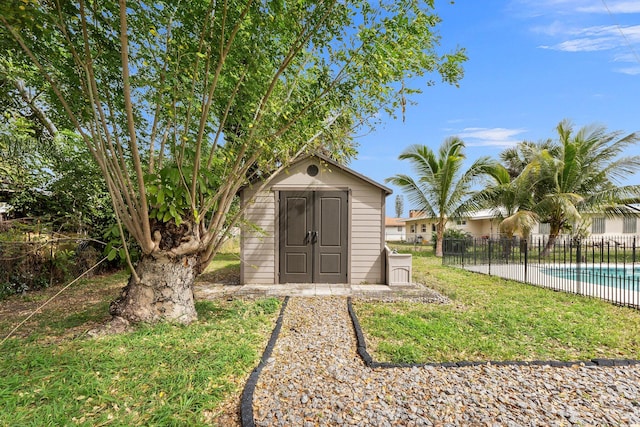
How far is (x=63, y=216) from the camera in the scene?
8.77 metres

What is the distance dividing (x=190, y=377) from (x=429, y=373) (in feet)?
8.34

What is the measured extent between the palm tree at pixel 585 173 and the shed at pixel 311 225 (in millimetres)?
11441

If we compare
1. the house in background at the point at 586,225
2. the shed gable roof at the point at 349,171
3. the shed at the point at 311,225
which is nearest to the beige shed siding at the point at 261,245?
the shed at the point at 311,225

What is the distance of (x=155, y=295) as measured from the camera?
4.68 m

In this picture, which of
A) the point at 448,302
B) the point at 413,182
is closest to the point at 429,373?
the point at 448,302

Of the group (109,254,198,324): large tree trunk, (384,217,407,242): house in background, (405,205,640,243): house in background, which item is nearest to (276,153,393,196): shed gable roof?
(109,254,198,324): large tree trunk

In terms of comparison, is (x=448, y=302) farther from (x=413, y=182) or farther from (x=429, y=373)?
(x=413, y=182)

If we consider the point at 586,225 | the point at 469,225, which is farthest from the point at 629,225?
the point at 586,225

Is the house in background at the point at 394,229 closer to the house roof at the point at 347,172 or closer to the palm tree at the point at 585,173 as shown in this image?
the palm tree at the point at 585,173

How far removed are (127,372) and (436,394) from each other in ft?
10.4

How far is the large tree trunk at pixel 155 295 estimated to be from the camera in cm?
461

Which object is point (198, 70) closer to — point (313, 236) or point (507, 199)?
point (313, 236)

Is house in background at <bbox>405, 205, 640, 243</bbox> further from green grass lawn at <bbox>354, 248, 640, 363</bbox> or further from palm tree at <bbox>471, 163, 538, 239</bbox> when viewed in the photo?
green grass lawn at <bbox>354, 248, 640, 363</bbox>

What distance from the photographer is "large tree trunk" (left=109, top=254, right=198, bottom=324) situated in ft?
15.1
